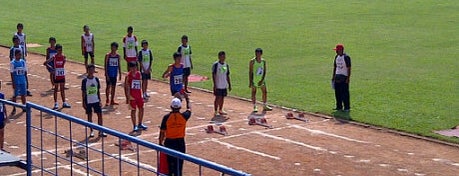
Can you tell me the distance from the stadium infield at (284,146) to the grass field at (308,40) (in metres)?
1.35

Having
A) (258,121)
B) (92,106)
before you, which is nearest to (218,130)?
(258,121)

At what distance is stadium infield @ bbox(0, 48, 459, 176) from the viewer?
19.4 meters

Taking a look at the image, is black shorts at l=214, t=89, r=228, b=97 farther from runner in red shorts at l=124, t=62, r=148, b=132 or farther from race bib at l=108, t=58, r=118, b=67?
race bib at l=108, t=58, r=118, b=67

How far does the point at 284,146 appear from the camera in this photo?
21.4 m

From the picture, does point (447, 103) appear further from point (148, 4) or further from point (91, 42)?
point (148, 4)

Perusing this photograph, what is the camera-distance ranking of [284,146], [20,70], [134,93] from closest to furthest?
[284,146] → [134,93] → [20,70]

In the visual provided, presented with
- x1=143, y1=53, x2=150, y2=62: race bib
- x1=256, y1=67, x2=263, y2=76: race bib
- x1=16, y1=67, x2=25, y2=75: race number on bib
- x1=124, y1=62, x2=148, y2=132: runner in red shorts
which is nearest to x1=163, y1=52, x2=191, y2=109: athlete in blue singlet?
x1=124, y1=62, x2=148, y2=132: runner in red shorts

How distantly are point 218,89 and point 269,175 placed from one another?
6.86 meters

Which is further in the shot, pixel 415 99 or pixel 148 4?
pixel 148 4

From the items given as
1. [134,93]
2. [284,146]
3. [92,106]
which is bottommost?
[284,146]

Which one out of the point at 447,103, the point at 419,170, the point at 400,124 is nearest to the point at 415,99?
the point at 447,103

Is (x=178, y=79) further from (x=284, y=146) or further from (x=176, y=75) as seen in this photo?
(x=284, y=146)

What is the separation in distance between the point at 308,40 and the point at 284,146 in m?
21.4

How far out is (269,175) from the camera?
18.8 m
